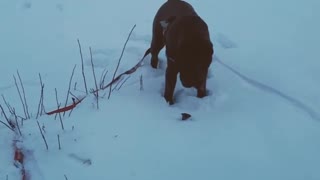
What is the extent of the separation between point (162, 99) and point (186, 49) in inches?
24.1

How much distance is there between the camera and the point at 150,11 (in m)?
5.22

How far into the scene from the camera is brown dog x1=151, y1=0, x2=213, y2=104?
3.20 metres

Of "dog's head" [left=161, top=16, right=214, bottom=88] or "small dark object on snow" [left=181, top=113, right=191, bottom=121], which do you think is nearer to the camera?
"dog's head" [left=161, top=16, right=214, bottom=88]

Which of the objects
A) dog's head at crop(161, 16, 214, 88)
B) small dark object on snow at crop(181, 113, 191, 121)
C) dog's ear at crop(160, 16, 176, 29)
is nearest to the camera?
dog's head at crop(161, 16, 214, 88)

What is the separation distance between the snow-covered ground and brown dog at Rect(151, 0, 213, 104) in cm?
24

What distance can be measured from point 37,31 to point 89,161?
102 inches

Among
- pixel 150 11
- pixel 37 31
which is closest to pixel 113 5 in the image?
pixel 150 11

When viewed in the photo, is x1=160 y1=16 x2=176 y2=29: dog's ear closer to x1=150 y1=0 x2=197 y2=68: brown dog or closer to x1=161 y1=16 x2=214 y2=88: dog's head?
x1=150 y1=0 x2=197 y2=68: brown dog

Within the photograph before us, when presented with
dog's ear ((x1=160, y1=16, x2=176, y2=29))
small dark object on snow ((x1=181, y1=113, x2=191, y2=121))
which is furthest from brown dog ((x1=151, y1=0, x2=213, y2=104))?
small dark object on snow ((x1=181, y1=113, x2=191, y2=121))

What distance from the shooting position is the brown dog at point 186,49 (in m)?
3.20

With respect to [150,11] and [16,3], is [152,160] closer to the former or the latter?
[150,11]

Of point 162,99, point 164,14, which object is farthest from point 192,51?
point 164,14

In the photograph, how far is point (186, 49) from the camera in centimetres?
319

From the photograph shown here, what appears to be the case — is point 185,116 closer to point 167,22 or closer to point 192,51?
point 192,51
